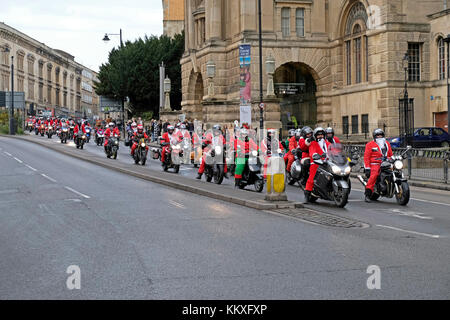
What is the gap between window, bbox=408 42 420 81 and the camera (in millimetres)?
39938

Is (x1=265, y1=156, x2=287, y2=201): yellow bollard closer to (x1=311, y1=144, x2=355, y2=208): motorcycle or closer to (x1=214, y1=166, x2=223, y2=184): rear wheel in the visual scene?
(x1=311, y1=144, x2=355, y2=208): motorcycle

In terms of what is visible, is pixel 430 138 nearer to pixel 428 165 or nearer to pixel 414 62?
pixel 414 62

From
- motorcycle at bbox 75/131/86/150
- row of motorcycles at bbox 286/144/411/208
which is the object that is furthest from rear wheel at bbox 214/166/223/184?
motorcycle at bbox 75/131/86/150

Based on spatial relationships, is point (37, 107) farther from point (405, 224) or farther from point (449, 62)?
point (405, 224)

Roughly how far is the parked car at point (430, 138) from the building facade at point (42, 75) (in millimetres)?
66011

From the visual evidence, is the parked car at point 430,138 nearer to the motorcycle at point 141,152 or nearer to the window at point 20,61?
the motorcycle at point 141,152

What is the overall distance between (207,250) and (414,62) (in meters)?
33.8

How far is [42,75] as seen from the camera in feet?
364

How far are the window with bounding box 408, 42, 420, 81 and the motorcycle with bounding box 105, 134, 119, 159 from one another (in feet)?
59.2

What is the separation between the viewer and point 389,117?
39562 millimetres

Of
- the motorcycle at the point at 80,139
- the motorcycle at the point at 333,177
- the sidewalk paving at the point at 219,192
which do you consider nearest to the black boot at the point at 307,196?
the motorcycle at the point at 333,177

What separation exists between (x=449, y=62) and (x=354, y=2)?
367 inches

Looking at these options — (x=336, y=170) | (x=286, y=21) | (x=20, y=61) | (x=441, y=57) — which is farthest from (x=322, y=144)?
(x=20, y=61)
